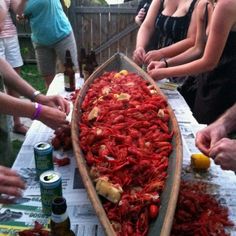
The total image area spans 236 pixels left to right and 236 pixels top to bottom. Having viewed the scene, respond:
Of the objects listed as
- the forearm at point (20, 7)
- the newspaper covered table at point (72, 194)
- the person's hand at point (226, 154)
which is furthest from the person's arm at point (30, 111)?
the forearm at point (20, 7)

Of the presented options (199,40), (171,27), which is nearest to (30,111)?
(199,40)

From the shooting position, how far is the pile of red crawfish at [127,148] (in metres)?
1.29

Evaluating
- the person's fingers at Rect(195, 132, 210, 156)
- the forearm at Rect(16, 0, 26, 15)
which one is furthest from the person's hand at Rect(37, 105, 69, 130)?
the forearm at Rect(16, 0, 26, 15)

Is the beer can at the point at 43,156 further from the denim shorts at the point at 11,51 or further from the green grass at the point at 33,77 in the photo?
the green grass at the point at 33,77

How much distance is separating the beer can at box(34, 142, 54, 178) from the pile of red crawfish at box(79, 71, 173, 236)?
18cm

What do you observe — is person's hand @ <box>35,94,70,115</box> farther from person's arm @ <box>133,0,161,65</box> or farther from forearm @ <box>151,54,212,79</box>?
person's arm @ <box>133,0,161,65</box>

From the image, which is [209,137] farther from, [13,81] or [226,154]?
[13,81]

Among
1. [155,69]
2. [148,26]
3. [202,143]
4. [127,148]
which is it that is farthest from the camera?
[148,26]

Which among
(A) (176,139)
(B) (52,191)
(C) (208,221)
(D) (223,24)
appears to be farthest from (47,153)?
(D) (223,24)

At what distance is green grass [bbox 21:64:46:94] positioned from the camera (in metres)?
5.69

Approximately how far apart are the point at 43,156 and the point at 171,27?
214 centimetres

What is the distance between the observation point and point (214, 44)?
7.82 ft

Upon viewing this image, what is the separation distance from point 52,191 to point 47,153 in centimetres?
27

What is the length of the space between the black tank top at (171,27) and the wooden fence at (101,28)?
3228 mm
